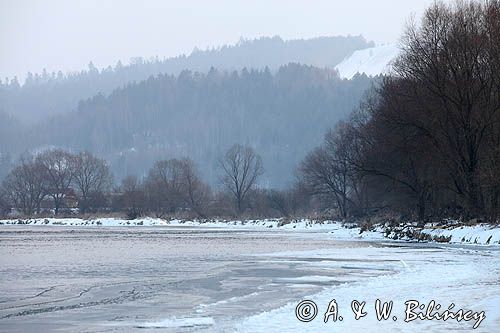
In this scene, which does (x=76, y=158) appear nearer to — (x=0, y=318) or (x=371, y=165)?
(x=371, y=165)

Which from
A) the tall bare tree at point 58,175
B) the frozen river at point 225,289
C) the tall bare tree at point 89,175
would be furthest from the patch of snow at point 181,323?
the tall bare tree at point 89,175

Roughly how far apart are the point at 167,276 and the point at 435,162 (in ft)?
96.8

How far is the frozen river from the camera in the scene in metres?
11.9

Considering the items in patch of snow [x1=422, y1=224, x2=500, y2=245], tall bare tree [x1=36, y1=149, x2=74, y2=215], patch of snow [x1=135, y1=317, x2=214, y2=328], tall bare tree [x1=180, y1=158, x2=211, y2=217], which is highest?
tall bare tree [x1=36, y1=149, x2=74, y2=215]

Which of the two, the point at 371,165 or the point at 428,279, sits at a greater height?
the point at 371,165

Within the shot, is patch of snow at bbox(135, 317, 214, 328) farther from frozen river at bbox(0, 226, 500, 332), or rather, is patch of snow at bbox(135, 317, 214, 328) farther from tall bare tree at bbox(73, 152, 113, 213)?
tall bare tree at bbox(73, 152, 113, 213)

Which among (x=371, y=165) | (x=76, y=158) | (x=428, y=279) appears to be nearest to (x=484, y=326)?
(x=428, y=279)

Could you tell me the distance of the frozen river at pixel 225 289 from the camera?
39.1 ft

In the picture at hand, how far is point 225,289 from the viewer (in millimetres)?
16844

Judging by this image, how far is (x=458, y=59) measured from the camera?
141ft

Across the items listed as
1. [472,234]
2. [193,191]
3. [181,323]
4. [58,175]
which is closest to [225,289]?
[181,323]

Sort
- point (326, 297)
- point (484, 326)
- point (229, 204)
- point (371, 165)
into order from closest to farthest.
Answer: point (484, 326) → point (326, 297) → point (371, 165) → point (229, 204)

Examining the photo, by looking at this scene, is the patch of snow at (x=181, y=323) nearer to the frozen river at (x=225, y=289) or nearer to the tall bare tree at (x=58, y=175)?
the frozen river at (x=225, y=289)

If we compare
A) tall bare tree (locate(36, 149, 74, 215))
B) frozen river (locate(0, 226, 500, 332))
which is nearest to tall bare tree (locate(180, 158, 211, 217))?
tall bare tree (locate(36, 149, 74, 215))
